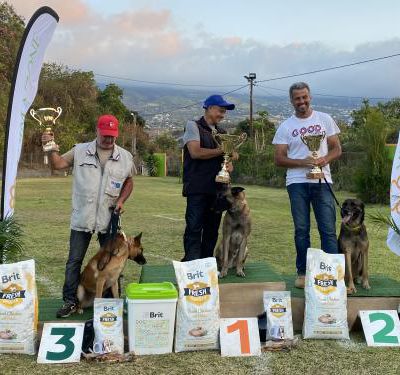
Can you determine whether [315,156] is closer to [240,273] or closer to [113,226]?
[240,273]

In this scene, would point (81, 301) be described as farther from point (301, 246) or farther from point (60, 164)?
point (301, 246)

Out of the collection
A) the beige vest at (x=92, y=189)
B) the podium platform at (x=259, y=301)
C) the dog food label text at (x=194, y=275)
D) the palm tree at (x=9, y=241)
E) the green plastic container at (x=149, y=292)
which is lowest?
the podium platform at (x=259, y=301)

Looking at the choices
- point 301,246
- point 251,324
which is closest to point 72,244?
point 251,324

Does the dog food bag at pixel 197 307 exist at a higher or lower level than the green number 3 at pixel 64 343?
higher

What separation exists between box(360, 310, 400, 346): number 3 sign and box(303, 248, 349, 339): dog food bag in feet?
0.60

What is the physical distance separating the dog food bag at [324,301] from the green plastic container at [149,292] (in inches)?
45.5

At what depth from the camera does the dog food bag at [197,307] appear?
162 inches

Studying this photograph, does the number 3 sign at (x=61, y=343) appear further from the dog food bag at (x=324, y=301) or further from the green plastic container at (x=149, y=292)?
the dog food bag at (x=324, y=301)

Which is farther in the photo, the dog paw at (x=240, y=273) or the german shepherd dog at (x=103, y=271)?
the dog paw at (x=240, y=273)

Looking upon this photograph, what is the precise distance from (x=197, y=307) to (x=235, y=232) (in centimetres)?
117

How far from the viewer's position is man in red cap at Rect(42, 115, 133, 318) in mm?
4492

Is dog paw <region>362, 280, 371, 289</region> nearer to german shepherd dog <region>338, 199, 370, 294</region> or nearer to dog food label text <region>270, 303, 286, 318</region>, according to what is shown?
german shepherd dog <region>338, 199, 370, 294</region>

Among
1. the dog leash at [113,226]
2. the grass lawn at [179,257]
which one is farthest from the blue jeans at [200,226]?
the grass lawn at [179,257]

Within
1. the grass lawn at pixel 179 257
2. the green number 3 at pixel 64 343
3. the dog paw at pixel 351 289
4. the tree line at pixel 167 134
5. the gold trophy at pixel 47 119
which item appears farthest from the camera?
the tree line at pixel 167 134
